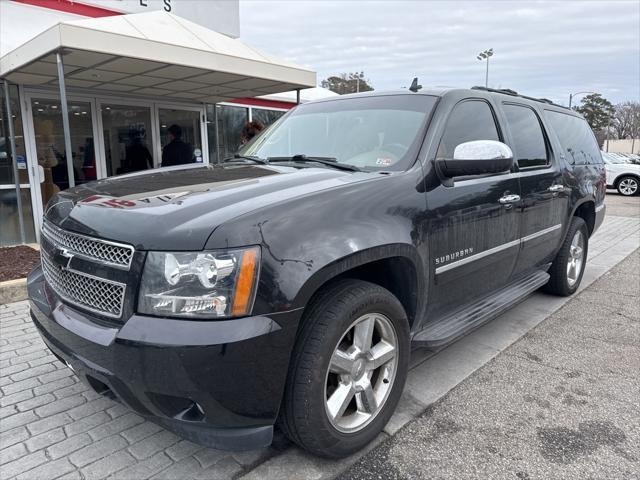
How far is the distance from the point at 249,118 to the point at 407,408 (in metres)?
10.4

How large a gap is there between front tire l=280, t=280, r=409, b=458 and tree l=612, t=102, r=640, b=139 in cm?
9465

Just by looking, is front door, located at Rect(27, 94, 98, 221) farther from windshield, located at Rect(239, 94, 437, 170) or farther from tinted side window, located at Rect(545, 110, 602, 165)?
tinted side window, located at Rect(545, 110, 602, 165)

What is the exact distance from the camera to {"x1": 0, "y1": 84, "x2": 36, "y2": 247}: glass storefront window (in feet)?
24.9

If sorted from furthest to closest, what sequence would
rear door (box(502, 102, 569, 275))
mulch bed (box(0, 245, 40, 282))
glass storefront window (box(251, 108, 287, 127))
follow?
glass storefront window (box(251, 108, 287, 127)) → mulch bed (box(0, 245, 40, 282)) → rear door (box(502, 102, 569, 275))

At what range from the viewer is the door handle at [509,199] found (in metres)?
3.42

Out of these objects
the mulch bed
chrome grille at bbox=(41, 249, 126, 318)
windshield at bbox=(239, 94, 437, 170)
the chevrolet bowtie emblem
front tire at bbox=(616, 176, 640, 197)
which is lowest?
front tire at bbox=(616, 176, 640, 197)

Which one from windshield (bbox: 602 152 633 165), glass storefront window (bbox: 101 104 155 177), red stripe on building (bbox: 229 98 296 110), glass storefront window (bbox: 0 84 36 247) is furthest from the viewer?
windshield (bbox: 602 152 633 165)

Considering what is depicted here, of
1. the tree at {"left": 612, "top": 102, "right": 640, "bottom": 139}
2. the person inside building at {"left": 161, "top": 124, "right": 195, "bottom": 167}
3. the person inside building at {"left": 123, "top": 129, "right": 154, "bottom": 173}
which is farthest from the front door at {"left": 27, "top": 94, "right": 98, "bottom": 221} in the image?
the tree at {"left": 612, "top": 102, "right": 640, "bottom": 139}

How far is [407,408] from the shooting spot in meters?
2.94

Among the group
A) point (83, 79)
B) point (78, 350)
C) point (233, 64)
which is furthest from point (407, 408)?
point (83, 79)

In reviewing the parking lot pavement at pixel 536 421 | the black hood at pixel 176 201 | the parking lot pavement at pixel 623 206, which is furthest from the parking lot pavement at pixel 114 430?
the parking lot pavement at pixel 623 206

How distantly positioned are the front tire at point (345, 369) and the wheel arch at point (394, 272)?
140 millimetres

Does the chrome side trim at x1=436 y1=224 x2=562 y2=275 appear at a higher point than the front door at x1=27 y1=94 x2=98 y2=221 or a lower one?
lower

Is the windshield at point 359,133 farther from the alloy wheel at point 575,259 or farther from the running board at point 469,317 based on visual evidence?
the alloy wheel at point 575,259
